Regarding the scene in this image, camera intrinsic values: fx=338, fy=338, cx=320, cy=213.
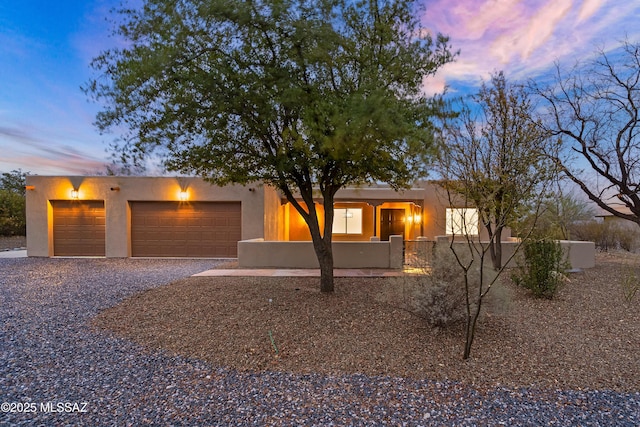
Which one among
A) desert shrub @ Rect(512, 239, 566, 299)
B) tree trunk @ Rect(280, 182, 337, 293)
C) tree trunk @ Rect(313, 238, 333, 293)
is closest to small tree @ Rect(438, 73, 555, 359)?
desert shrub @ Rect(512, 239, 566, 299)

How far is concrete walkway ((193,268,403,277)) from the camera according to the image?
8860 mm

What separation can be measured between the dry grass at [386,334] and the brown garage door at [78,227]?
8404 millimetres

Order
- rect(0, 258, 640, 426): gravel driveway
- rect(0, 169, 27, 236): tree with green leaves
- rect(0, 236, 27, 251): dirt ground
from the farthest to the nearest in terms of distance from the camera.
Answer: rect(0, 169, 27, 236): tree with green leaves < rect(0, 236, 27, 251): dirt ground < rect(0, 258, 640, 426): gravel driveway

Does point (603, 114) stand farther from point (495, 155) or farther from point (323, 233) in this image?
point (323, 233)

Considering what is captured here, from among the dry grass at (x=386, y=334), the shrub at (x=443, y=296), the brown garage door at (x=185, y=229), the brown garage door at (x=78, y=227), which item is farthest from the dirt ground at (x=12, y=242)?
the shrub at (x=443, y=296)

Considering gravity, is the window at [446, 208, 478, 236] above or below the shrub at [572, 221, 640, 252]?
above

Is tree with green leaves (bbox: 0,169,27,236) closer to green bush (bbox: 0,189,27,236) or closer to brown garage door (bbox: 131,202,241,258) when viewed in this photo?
green bush (bbox: 0,189,27,236)

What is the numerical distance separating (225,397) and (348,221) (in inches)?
557

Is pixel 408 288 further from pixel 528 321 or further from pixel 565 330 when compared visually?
pixel 565 330

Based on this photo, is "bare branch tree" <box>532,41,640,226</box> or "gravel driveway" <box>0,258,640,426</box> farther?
"bare branch tree" <box>532,41,640,226</box>

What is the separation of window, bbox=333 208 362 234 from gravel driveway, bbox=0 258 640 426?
13.1m

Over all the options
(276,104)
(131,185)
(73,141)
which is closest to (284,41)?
(276,104)

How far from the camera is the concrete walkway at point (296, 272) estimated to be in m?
8.86

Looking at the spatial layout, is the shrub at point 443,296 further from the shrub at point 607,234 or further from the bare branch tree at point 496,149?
the shrub at point 607,234
